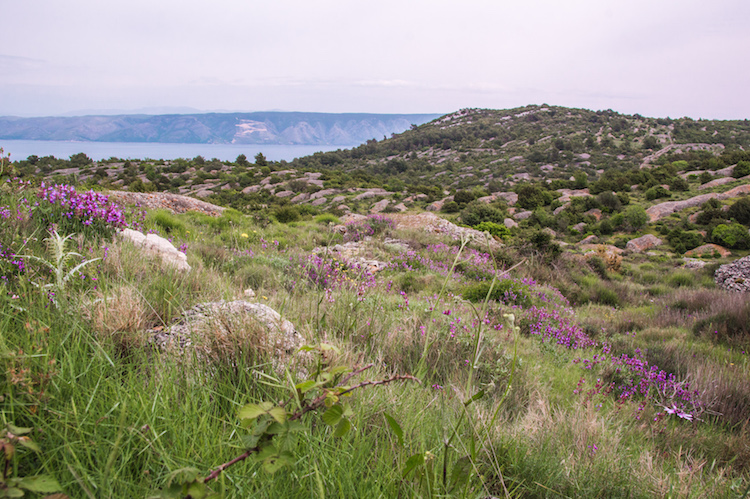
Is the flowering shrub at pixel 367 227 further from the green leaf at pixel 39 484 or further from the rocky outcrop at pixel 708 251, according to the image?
the rocky outcrop at pixel 708 251

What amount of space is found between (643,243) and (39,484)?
76.4ft

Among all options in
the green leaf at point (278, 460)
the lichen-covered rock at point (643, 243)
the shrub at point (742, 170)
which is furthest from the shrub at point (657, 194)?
the green leaf at point (278, 460)

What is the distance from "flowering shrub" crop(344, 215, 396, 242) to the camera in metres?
11.9

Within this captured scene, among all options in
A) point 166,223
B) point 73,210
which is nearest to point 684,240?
point 166,223

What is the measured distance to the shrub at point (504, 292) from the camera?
694 centimetres

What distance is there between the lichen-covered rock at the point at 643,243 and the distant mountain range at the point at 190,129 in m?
114

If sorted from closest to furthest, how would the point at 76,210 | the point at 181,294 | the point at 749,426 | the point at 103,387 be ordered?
the point at 103,387, the point at 181,294, the point at 749,426, the point at 76,210

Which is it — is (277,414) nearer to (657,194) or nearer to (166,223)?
(166,223)

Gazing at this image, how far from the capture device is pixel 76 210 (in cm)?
387

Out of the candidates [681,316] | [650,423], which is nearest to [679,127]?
[681,316]

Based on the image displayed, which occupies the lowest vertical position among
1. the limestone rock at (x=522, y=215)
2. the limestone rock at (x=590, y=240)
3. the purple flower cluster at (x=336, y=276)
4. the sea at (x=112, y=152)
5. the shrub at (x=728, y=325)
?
the limestone rock at (x=590, y=240)

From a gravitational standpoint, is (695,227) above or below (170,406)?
below

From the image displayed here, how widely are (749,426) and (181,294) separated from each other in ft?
17.0

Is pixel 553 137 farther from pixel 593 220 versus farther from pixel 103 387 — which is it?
pixel 103 387
